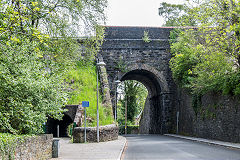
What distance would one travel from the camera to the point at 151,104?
3794 centimetres

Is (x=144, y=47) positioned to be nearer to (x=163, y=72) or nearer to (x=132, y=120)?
(x=163, y=72)

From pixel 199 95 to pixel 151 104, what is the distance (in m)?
16.6

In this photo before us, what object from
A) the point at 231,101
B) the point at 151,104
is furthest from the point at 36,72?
the point at 151,104

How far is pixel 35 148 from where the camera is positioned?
889 cm

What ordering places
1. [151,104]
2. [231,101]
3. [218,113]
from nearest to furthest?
[231,101], [218,113], [151,104]

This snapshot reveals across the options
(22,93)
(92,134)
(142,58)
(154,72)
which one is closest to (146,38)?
(142,58)

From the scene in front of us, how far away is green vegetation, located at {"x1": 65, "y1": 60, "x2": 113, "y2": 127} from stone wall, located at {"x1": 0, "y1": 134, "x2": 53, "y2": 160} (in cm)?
923

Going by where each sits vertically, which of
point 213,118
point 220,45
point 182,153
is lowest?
point 182,153

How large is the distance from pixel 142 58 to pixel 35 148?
21.8m

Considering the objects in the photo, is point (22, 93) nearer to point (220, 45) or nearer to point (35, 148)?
point (35, 148)

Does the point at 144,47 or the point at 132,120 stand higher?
the point at 144,47

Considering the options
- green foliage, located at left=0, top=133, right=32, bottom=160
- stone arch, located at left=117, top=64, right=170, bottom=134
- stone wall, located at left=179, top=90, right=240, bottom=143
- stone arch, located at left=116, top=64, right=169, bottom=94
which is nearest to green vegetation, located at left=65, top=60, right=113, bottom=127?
stone arch, located at left=117, top=64, right=170, bottom=134

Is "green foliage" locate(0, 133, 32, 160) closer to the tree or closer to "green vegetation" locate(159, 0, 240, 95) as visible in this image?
the tree

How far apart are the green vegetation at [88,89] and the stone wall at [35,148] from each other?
30.3 feet
